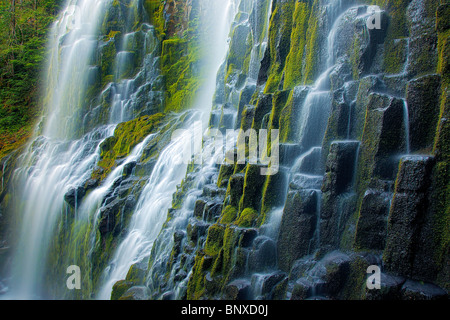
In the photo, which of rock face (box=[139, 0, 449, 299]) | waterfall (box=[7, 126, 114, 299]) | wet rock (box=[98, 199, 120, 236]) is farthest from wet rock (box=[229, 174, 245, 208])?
waterfall (box=[7, 126, 114, 299])

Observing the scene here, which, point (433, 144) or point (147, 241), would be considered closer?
point (433, 144)

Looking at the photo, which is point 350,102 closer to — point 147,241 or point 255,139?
point 255,139

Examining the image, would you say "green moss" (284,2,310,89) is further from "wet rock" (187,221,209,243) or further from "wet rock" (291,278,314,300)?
"wet rock" (291,278,314,300)

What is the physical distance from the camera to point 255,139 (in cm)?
802

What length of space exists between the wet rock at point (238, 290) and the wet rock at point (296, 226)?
74cm

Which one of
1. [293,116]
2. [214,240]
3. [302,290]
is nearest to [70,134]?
[214,240]

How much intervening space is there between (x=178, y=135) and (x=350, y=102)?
29.3ft

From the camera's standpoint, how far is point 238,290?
19.2 ft

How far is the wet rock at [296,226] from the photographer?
587cm

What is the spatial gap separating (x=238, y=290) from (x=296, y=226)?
1.55 metres

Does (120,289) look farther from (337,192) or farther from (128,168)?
(337,192)

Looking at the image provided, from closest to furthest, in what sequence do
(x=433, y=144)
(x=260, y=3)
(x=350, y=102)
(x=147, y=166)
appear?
(x=433, y=144)
(x=350, y=102)
(x=260, y=3)
(x=147, y=166)

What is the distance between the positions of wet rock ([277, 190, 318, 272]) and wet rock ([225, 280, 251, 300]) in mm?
737
